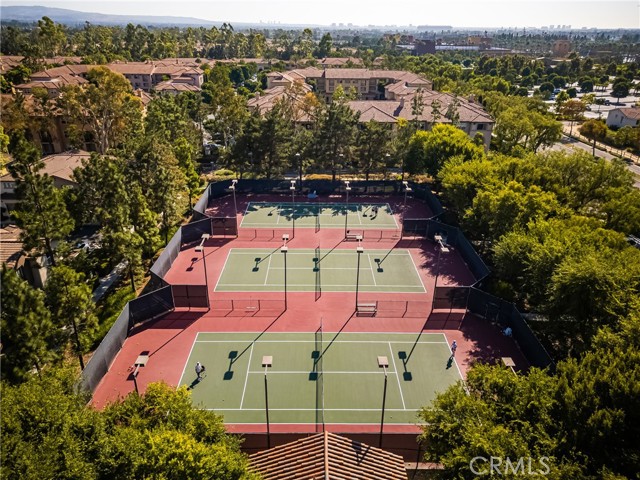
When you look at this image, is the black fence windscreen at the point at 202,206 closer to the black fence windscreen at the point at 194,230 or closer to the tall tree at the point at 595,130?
the black fence windscreen at the point at 194,230

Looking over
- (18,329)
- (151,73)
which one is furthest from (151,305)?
(151,73)

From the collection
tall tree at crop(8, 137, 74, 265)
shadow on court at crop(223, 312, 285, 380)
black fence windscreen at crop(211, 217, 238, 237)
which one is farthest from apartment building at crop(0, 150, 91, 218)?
shadow on court at crop(223, 312, 285, 380)

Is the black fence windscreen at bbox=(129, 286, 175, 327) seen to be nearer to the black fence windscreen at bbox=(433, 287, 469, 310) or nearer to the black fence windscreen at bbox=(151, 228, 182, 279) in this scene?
the black fence windscreen at bbox=(151, 228, 182, 279)

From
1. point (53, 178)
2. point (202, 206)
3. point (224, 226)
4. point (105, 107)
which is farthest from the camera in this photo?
point (105, 107)

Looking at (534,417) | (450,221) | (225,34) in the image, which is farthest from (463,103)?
(225,34)

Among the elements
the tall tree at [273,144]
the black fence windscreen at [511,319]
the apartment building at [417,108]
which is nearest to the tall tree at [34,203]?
the tall tree at [273,144]

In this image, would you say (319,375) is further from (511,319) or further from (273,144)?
(273,144)
